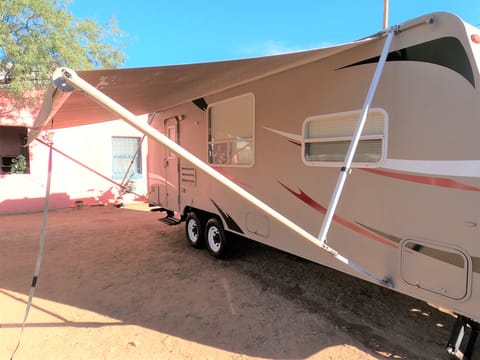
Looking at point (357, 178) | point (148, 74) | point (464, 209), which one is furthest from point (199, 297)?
point (464, 209)

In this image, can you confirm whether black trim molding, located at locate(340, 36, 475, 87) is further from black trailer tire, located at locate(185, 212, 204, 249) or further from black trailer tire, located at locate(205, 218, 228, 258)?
black trailer tire, located at locate(185, 212, 204, 249)

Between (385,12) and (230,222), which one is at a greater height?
(385,12)

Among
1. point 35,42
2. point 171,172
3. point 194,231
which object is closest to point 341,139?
point 194,231

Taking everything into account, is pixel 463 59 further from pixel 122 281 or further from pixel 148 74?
pixel 122 281

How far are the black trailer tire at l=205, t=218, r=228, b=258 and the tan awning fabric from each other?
2065 millimetres

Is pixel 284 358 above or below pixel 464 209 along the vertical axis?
below

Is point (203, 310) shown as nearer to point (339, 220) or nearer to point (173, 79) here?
point (339, 220)

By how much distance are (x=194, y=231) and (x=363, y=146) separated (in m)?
3.65

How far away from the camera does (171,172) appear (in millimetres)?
6160

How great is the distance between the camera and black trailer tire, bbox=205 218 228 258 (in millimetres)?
4785

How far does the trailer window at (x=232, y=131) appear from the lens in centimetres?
410

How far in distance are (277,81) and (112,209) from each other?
798cm

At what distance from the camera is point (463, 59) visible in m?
2.12

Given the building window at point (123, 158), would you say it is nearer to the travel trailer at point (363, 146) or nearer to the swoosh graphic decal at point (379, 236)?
the travel trailer at point (363, 146)
